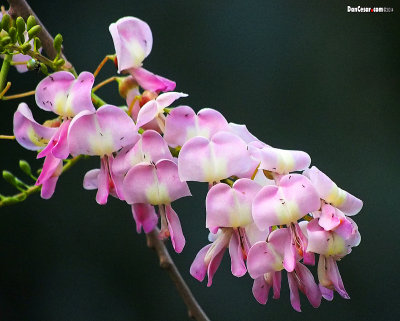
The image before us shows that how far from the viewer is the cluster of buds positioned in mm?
414

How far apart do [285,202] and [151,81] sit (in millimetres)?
157

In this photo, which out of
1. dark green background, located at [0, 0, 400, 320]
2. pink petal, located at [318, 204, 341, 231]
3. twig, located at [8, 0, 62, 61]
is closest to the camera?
pink petal, located at [318, 204, 341, 231]

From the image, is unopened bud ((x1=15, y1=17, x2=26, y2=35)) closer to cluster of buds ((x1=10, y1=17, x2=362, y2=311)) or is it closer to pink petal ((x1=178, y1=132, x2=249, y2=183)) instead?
cluster of buds ((x1=10, y1=17, x2=362, y2=311))

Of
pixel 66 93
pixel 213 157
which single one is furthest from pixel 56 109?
pixel 213 157

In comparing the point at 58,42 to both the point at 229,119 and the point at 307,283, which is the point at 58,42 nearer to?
the point at 307,283

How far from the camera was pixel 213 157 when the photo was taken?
42 centimetres

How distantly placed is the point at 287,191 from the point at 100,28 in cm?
173

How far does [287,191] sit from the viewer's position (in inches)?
16.3

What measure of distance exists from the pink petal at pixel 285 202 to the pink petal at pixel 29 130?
0.56ft

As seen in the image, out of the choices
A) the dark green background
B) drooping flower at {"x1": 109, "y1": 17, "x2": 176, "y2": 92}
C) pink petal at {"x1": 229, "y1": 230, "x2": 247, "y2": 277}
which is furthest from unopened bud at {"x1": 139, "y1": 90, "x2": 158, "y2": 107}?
Result: the dark green background

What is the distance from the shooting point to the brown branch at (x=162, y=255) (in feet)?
1.67

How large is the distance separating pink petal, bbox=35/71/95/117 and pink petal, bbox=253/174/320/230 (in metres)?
0.13

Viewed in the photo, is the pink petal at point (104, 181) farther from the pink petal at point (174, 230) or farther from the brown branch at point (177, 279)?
the brown branch at point (177, 279)

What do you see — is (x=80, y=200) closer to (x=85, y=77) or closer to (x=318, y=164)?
(x=318, y=164)
